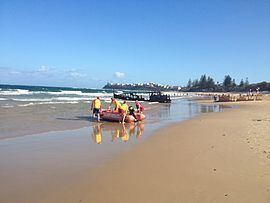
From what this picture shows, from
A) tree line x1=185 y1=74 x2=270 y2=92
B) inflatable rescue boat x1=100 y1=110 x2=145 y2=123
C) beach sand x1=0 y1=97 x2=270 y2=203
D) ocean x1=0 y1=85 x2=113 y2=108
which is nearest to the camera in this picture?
beach sand x1=0 y1=97 x2=270 y2=203

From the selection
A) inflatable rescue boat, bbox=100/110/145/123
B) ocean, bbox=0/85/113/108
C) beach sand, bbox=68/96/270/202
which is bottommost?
beach sand, bbox=68/96/270/202

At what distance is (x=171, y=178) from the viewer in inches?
256

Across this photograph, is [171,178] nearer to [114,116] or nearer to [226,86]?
[114,116]

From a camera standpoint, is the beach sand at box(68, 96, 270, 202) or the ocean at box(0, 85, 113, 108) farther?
the ocean at box(0, 85, 113, 108)

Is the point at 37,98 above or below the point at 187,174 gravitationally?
above

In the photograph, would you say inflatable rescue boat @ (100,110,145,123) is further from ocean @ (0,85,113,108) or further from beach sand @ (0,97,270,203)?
ocean @ (0,85,113,108)

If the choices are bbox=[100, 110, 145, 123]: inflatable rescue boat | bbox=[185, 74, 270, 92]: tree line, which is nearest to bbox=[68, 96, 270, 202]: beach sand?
bbox=[100, 110, 145, 123]: inflatable rescue boat

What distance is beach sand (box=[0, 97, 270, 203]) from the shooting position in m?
5.44

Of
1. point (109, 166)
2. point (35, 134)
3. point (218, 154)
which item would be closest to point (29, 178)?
point (109, 166)

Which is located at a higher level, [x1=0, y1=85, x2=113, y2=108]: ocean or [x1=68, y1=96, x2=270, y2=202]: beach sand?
[x1=0, y1=85, x2=113, y2=108]: ocean

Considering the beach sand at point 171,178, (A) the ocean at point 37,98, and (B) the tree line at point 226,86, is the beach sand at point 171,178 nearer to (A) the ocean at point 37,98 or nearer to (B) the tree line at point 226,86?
(A) the ocean at point 37,98

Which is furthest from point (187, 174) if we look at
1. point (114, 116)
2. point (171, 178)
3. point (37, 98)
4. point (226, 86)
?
point (226, 86)

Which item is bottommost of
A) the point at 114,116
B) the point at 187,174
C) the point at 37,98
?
the point at 187,174

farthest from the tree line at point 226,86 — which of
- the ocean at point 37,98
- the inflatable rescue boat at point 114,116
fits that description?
the inflatable rescue boat at point 114,116
